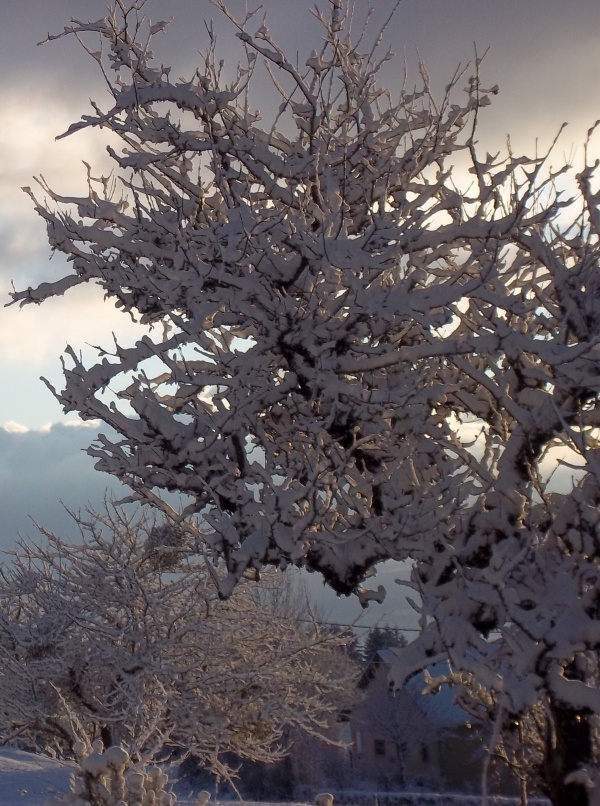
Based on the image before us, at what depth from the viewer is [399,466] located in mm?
5477

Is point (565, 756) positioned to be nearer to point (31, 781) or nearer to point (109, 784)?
point (109, 784)

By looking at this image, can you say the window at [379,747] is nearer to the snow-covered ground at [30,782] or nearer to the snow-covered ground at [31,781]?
the snow-covered ground at [31,781]

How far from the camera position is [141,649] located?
13.3 meters

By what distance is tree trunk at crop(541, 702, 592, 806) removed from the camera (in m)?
4.68

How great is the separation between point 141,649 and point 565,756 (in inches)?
384

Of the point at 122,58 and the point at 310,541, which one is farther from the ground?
the point at 122,58

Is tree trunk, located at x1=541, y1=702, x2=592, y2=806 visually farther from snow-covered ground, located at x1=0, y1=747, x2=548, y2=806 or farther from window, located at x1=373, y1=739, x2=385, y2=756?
window, located at x1=373, y1=739, x2=385, y2=756

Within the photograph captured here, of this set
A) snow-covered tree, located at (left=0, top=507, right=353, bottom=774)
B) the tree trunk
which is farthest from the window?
the tree trunk

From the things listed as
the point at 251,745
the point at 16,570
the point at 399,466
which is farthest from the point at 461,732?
the point at 399,466

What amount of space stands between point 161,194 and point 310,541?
3.53m

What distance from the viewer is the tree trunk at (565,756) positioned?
4.68 m

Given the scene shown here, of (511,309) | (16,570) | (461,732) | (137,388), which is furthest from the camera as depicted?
(461,732)

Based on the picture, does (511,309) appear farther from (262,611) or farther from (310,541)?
(262,611)

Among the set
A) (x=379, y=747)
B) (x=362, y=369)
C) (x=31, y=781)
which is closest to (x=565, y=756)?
(x=362, y=369)
